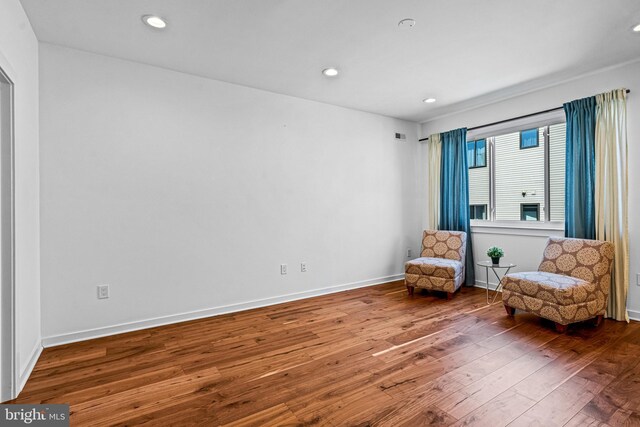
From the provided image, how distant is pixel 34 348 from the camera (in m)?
2.49

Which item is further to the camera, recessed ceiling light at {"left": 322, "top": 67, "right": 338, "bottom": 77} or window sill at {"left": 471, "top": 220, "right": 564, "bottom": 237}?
window sill at {"left": 471, "top": 220, "right": 564, "bottom": 237}

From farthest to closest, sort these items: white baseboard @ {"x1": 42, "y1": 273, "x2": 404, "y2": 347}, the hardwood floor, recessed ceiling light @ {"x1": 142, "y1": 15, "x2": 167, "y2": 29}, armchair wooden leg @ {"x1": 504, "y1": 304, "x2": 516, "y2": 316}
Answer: armchair wooden leg @ {"x1": 504, "y1": 304, "x2": 516, "y2": 316} → white baseboard @ {"x1": 42, "y1": 273, "x2": 404, "y2": 347} → recessed ceiling light @ {"x1": 142, "y1": 15, "x2": 167, "y2": 29} → the hardwood floor

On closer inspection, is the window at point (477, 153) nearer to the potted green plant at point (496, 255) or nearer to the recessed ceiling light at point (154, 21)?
the potted green plant at point (496, 255)

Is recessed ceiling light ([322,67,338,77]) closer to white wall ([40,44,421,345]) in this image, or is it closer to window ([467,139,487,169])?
white wall ([40,44,421,345])

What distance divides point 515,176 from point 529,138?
0.52 meters

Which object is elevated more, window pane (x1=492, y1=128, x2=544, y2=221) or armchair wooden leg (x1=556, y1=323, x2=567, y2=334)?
window pane (x1=492, y1=128, x2=544, y2=221)

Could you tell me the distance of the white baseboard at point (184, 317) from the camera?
9.25 ft

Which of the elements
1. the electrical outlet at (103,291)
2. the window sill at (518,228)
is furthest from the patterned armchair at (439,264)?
the electrical outlet at (103,291)

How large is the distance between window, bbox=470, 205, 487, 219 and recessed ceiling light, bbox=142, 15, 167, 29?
177 inches

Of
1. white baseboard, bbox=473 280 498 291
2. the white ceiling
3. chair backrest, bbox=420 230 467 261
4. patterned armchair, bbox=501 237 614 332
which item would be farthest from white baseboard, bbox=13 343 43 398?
white baseboard, bbox=473 280 498 291

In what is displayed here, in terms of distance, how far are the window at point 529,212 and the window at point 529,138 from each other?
78cm

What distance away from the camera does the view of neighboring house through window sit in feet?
13.0

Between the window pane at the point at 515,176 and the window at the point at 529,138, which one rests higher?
the window at the point at 529,138

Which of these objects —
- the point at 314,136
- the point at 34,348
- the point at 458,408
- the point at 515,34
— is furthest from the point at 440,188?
the point at 34,348
